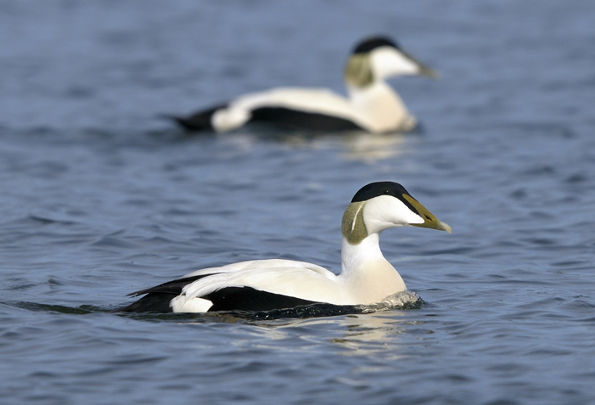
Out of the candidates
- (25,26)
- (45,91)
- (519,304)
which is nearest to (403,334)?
(519,304)

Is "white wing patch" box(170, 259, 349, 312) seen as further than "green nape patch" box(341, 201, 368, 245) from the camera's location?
No

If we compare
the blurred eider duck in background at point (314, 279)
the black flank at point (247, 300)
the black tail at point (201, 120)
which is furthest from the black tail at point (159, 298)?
the black tail at point (201, 120)

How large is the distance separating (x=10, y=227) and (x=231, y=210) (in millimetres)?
1773

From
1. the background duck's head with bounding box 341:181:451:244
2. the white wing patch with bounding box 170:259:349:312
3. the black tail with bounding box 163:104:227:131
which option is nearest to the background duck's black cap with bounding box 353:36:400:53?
the black tail with bounding box 163:104:227:131

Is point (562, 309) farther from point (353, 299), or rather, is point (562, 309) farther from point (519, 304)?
point (353, 299)

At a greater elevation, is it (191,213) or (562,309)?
(191,213)

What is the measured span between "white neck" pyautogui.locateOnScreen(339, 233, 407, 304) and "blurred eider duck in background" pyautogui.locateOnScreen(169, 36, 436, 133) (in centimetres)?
633

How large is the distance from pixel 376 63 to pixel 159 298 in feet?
26.5

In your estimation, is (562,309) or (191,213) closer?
(562,309)

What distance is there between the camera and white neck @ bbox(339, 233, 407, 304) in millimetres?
6742

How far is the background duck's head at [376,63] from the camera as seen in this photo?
14.1 metres

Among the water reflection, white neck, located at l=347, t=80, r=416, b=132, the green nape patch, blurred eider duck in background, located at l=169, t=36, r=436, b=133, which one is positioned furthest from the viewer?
white neck, located at l=347, t=80, r=416, b=132

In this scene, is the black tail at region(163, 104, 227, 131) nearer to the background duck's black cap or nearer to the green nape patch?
the background duck's black cap

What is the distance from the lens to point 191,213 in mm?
9906
